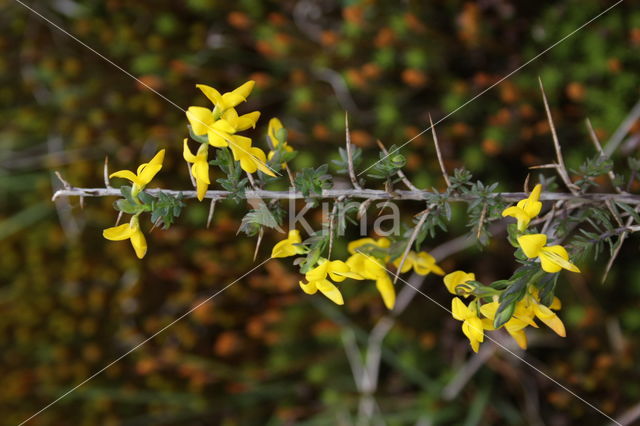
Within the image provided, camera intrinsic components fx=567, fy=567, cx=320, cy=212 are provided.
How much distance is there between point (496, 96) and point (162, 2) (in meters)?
1.49

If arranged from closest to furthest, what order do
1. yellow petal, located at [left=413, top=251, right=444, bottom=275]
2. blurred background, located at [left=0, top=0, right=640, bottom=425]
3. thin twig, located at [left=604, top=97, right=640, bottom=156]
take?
yellow petal, located at [left=413, top=251, right=444, bottom=275]
thin twig, located at [left=604, top=97, right=640, bottom=156]
blurred background, located at [left=0, top=0, right=640, bottom=425]

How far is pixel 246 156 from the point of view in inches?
35.0

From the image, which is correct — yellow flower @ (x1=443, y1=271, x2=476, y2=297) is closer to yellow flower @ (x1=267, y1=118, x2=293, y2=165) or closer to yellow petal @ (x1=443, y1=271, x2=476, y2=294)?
yellow petal @ (x1=443, y1=271, x2=476, y2=294)

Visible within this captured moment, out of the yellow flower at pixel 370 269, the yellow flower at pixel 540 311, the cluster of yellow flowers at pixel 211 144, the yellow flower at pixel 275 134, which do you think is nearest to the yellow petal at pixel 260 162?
the cluster of yellow flowers at pixel 211 144

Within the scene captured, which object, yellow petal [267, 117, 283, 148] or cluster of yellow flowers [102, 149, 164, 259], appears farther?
yellow petal [267, 117, 283, 148]

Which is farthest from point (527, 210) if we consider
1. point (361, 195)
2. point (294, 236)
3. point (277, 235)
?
point (277, 235)

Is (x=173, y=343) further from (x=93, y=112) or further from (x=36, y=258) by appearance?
(x=93, y=112)

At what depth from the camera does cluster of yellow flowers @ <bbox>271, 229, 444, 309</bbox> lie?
0.93m

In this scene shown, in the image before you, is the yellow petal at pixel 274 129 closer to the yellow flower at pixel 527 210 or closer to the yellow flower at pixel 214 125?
the yellow flower at pixel 214 125

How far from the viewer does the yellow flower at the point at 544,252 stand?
0.79 metres

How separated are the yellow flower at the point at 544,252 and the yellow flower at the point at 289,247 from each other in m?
0.36

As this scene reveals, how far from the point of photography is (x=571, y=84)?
198 centimetres

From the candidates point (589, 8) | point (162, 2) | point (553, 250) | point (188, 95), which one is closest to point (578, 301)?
point (589, 8)

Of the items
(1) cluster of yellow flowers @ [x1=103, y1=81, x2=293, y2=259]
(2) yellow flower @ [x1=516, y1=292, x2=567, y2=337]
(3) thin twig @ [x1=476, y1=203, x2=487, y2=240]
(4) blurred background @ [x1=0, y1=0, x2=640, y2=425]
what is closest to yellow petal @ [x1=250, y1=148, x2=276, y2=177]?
(1) cluster of yellow flowers @ [x1=103, y1=81, x2=293, y2=259]
